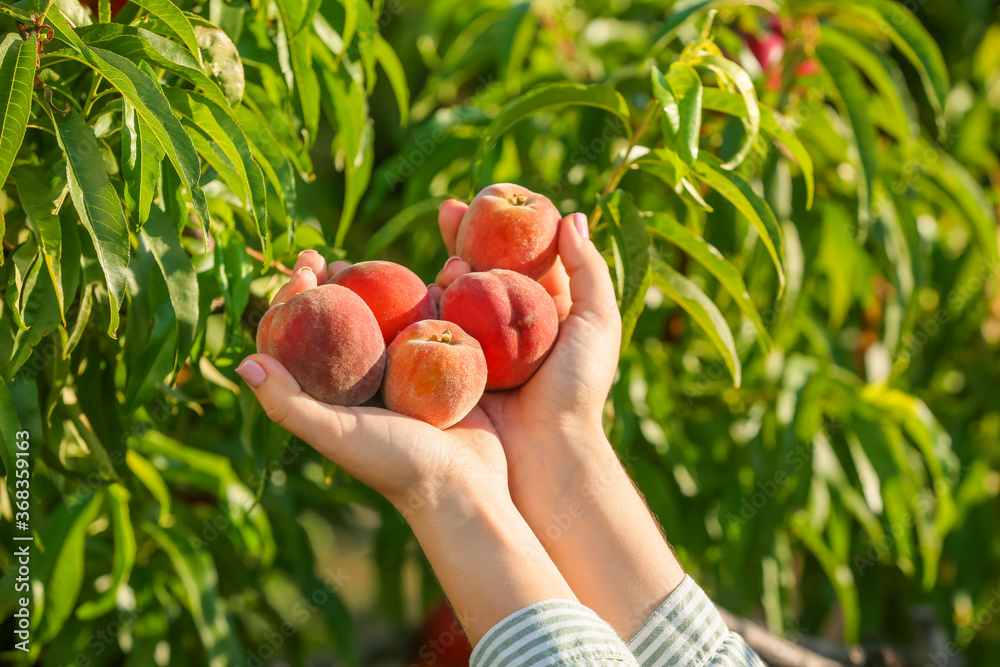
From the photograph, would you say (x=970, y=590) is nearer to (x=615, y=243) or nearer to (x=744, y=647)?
(x=744, y=647)

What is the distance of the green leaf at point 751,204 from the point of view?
1.17 meters

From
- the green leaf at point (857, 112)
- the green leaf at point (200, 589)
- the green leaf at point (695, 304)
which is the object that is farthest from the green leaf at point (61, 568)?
the green leaf at point (857, 112)

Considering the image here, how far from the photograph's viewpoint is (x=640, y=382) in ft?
5.45

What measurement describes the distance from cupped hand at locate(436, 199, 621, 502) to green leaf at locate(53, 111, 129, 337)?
1.53ft

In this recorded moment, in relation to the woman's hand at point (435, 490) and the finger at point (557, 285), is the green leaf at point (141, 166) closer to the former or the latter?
the woman's hand at point (435, 490)

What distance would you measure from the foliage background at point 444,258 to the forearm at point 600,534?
0.23m

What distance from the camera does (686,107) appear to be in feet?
3.61

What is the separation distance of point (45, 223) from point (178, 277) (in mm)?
162

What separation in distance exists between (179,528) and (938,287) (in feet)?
6.16

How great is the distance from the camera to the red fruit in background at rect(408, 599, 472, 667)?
92.4 inches

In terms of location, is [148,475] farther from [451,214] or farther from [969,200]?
[969,200]

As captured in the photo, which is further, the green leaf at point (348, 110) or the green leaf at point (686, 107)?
the green leaf at point (348, 110)

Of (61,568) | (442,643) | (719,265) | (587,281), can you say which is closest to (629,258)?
(587,281)

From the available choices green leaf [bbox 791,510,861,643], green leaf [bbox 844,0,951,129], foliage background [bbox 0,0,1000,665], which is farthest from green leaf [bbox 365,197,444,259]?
green leaf [bbox 791,510,861,643]
